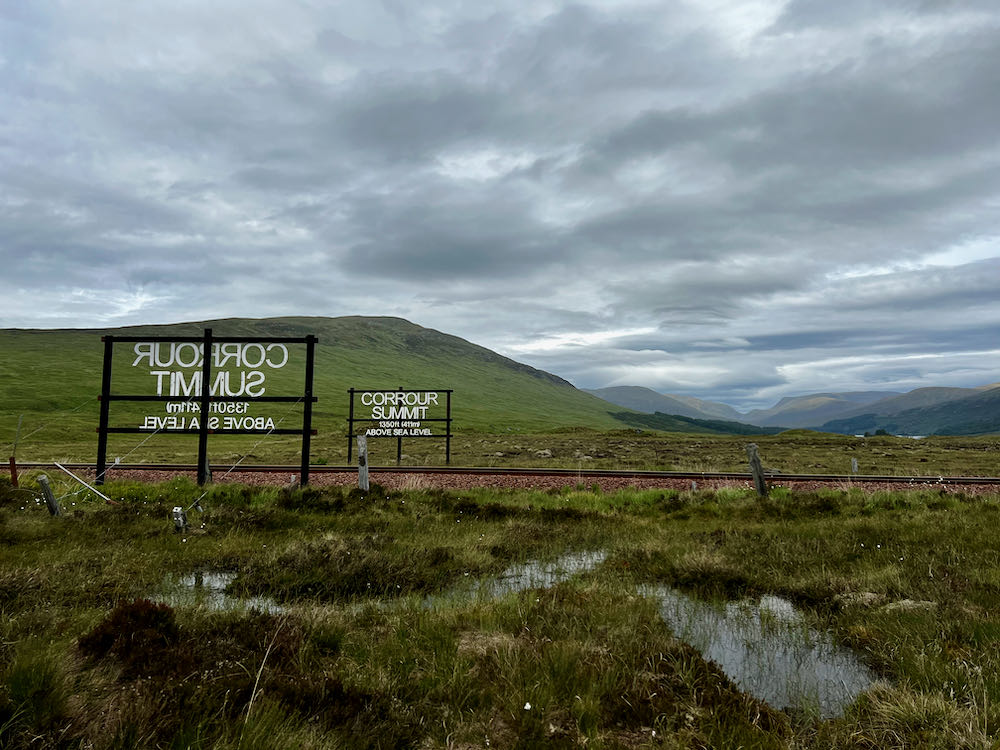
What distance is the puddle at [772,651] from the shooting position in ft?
16.2

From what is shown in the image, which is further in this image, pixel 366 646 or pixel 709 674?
pixel 366 646

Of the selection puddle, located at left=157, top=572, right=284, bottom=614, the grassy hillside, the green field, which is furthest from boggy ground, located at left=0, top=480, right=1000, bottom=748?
the grassy hillside

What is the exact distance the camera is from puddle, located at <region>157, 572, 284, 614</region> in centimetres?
675

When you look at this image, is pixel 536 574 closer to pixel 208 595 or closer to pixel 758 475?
pixel 208 595

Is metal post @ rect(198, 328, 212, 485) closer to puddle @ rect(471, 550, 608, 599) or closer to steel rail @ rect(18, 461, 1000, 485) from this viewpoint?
steel rail @ rect(18, 461, 1000, 485)

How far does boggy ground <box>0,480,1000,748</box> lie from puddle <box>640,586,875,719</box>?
0.23 metres

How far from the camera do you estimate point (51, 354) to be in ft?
→ 447

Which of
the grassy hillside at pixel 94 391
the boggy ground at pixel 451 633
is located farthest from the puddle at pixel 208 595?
the grassy hillside at pixel 94 391

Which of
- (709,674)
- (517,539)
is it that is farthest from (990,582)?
(517,539)

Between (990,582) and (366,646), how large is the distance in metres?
7.98

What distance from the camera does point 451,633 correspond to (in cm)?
584

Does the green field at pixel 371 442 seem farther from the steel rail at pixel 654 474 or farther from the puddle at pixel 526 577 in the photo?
the puddle at pixel 526 577

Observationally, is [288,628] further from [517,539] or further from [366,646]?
[517,539]

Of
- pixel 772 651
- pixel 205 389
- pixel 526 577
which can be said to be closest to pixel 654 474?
pixel 526 577
